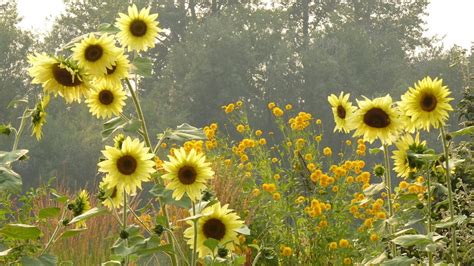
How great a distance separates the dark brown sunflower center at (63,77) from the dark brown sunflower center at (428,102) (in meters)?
1.22

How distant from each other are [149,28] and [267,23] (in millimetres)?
25177

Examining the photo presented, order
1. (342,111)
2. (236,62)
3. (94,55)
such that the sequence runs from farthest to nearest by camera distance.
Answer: (236,62)
(342,111)
(94,55)

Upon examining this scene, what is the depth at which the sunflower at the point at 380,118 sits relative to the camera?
2975mm

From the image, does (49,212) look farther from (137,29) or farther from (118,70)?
(137,29)

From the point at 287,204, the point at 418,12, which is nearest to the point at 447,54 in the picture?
the point at 418,12

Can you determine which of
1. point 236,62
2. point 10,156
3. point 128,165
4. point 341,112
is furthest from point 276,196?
point 236,62

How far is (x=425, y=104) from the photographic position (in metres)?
2.94

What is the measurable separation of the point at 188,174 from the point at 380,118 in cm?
80

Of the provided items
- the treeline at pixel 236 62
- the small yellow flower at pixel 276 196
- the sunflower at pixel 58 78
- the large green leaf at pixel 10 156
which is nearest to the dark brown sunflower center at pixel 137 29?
the sunflower at pixel 58 78

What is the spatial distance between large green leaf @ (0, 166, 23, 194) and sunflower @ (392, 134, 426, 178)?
1.38 metres

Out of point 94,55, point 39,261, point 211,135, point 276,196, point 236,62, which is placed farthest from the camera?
point 236,62

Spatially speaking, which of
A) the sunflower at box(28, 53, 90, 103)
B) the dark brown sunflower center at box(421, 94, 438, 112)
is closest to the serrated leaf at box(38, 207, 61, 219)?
the sunflower at box(28, 53, 90, 103)

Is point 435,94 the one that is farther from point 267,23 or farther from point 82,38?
point 267,23

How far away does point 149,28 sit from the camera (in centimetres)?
296
